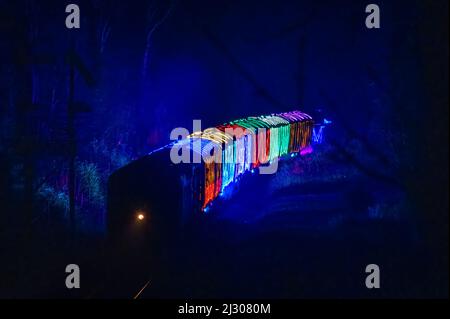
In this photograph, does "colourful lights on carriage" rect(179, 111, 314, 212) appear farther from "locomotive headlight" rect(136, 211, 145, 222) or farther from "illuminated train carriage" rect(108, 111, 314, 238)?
"locomotive headlight" rect(136, 211, 145, 222)

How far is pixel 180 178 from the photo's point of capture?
7.09 metres

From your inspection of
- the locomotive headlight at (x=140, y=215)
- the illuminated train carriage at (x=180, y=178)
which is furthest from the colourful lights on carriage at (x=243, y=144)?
the locomotive headlight at (x=140, y=215)

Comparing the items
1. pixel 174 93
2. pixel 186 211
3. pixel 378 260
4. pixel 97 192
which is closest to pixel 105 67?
pixel 174 93

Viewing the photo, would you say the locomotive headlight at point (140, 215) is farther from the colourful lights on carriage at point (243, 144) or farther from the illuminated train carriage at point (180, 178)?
the colourful lights on carriage at point (243, 144)

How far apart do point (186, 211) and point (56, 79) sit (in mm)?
9204

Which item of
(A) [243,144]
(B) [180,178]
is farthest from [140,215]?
(A) [243,144]

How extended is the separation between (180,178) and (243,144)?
13.5 feet

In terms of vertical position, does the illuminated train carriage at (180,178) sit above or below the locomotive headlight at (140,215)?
above

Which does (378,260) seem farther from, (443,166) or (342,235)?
(443,166)

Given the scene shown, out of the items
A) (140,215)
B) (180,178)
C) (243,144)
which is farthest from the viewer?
(243,144)

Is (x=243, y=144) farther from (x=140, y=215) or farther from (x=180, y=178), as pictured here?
(x=140, y=215)

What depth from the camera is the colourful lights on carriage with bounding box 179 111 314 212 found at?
8828mm

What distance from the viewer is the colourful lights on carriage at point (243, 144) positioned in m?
8.83

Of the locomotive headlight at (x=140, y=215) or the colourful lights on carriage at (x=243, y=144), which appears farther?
the colourful lights on carriage at (x=243, y=144)
